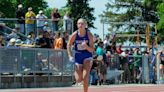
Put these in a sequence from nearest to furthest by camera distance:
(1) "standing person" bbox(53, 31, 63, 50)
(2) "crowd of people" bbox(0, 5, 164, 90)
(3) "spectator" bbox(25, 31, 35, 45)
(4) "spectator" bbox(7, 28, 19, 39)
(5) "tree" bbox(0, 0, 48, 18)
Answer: (2) "crowd of people" bbox(0, 5, 164, 90), (1) "standing person" bbox(53, 31, 63, 50), (4) "spectator" bbox(7, 28, 19, 39), (3) "spectator" bbox(25, 31, 35, 45), (5) "tree" bbox(0, 0, 48, 18)

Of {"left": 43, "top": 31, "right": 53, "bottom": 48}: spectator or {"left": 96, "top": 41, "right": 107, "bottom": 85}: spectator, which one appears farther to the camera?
{"left": 96, "top": 41, "right": 107, "bottom": 85}: spectator

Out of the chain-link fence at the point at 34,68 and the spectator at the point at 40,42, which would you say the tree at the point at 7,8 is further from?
the spectator at the point at 40,42

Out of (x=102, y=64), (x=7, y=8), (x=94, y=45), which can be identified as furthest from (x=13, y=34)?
(x=7, y=8)

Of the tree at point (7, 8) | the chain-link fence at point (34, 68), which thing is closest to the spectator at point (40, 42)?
the chain-link fence at point (34, 68)

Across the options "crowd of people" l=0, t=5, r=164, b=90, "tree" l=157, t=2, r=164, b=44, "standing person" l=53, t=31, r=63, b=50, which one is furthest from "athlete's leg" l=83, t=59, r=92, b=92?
"tree" l=157, t=2, r=164, b=44

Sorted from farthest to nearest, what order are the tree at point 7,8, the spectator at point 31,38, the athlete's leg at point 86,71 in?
the tree at point 7,8
the spectator at point 31,38
the athlete's leg at point 86,71

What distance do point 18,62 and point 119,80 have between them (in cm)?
798

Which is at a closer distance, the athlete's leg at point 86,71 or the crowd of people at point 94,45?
the athlete's leg at point 86,71

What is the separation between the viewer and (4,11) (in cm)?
8675

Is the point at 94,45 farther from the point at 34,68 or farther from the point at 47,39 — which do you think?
the point at 34,68


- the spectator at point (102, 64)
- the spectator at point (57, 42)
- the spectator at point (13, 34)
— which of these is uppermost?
the spectator at point (13, 34)

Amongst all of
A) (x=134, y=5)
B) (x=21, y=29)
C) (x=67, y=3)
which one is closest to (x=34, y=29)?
(x=21, y=29)

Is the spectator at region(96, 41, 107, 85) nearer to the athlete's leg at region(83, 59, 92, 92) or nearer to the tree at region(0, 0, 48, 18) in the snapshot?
the athlete's leg at region(83, 59, 92, 92)

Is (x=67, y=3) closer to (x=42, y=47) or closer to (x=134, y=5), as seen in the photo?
(x=134, y=5)
